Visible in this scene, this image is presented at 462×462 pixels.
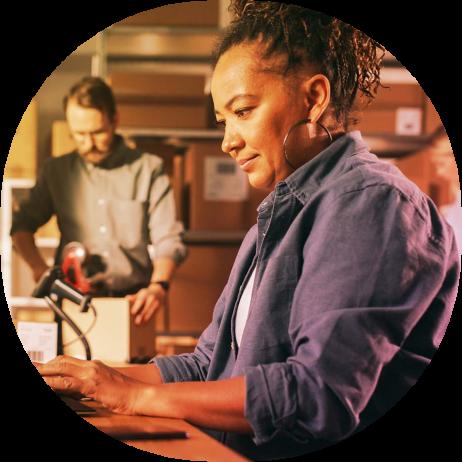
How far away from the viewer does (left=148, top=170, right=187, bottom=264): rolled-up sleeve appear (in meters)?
2.73

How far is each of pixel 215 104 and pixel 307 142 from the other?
16 cm

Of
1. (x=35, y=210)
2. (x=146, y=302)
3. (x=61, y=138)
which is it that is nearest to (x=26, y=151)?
(x=61, y=138)

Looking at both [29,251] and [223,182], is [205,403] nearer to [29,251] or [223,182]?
[29,251]

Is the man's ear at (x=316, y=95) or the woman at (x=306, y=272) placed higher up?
the man's ear at (x=316, y=95)

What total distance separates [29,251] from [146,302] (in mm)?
568

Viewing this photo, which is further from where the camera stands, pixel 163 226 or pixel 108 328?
pixel 163 226

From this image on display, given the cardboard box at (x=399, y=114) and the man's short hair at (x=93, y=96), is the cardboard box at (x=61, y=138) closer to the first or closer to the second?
the man's short hair at (x=93, y=96)

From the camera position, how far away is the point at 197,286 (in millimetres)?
3141

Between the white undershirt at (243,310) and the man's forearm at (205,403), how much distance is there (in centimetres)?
15

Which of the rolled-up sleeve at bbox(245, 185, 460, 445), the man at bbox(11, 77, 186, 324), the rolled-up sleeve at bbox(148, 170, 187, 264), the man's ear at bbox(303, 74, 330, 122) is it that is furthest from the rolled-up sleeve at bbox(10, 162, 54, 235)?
the rolled-up sleeve at bbox(245, 185, 460, 445)

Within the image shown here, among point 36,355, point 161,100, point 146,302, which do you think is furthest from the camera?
point 161,100

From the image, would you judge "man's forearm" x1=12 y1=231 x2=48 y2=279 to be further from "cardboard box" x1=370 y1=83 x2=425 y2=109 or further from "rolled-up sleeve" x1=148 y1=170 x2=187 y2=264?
"cardboard box" x1=370 y1=83 x2=425 y2=109

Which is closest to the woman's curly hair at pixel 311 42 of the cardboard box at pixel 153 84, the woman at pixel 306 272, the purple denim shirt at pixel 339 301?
the woman at pixel 306 272

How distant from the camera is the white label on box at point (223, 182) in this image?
10.3ft
